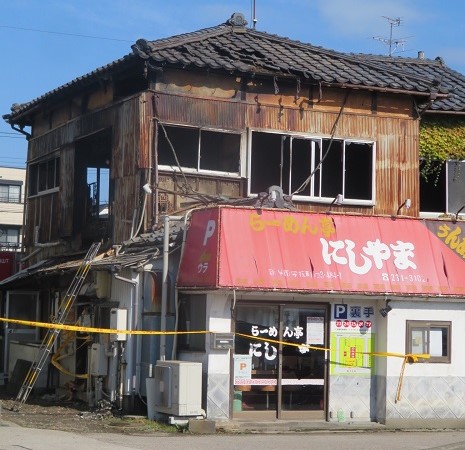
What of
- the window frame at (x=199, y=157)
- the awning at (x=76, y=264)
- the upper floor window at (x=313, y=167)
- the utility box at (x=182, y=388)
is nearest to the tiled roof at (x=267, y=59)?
the window frame at (x=199, y=157)

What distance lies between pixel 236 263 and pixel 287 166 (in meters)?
4.97

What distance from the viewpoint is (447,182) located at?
22422 millimetres

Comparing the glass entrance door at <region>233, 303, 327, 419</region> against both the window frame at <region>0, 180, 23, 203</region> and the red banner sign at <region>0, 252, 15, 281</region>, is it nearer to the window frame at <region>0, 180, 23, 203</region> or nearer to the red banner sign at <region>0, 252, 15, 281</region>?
the red banner sign at <region>0, 252, 15, 281</region>

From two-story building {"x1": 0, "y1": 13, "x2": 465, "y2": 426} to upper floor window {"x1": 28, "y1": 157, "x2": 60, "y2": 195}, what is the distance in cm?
69

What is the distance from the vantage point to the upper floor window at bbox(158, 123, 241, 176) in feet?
65.5

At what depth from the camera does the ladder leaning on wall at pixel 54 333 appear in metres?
19.4

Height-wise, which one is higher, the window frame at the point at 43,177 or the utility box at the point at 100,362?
the window frame at the point at 43,177

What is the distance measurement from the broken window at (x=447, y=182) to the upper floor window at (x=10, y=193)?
1747 inches

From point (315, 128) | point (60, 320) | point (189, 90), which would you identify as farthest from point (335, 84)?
point (60, 320)

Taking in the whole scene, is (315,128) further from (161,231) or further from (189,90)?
(161,231)

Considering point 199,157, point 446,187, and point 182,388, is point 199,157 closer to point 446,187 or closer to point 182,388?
point 182,388

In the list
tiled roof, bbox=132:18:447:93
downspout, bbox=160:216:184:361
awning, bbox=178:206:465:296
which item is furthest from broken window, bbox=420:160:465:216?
downspout, bbox=160:216:184:361

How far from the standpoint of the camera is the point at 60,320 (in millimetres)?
20141

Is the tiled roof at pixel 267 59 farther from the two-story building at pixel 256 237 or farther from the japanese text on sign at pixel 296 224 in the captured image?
the japanese text on sign at pixel 296 224
